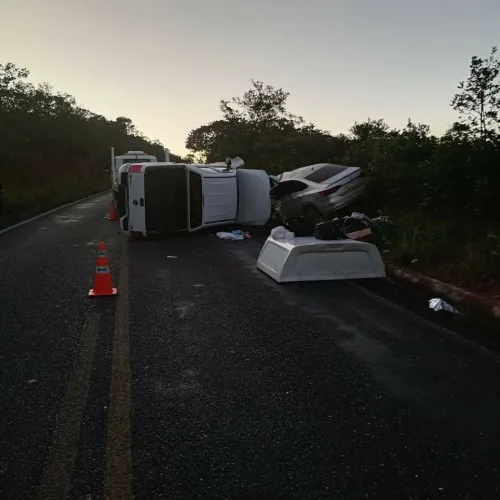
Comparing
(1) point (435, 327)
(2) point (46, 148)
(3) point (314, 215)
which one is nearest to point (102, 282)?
(1) point (435, 327)

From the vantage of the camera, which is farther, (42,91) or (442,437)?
(42,91)

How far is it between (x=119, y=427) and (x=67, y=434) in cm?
32

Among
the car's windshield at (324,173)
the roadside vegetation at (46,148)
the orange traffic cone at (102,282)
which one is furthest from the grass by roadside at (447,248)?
the roadside vegetation at (46,148)

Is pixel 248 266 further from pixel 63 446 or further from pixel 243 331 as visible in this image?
pixel 63 446

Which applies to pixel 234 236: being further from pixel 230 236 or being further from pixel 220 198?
pixel 220 198

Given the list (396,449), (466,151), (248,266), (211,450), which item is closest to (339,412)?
(396,449)

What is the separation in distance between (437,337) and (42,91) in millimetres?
56826

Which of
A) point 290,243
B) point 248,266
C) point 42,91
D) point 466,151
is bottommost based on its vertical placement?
point 248,266

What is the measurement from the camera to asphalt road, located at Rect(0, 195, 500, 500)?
118 inches

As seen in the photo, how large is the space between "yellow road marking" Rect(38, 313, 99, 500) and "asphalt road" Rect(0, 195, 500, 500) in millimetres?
12

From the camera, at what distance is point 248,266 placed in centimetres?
1000

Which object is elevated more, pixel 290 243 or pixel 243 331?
pixel 290 243

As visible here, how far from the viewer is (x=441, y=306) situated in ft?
22.3

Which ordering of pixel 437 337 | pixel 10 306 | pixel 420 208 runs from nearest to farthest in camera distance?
pixel 437 337 < pixel 10 306 < pixel 420 208
